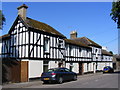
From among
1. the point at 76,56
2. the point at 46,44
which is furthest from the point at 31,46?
the point at 76,56

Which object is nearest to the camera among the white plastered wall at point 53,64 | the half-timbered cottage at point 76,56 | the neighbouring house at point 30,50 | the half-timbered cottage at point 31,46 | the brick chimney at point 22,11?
the neighbouring house at point 30,50

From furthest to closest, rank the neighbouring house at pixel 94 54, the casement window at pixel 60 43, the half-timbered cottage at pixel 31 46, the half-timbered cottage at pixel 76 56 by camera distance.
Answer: the neighbouring house at pixel 94 54 < the half-timbered cottage at pixel 76 56 < the casement window at pixel 60 43 < the half-timbered cottage at pixel 31 46

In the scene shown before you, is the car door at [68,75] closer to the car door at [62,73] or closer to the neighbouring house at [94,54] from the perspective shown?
the car door at [62,73]

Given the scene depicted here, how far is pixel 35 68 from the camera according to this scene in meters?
A: 18.6

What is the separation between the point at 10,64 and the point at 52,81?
4622mm

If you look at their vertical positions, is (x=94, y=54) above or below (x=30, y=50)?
below

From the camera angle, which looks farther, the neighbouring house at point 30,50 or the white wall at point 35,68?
the white wall at point 35,68

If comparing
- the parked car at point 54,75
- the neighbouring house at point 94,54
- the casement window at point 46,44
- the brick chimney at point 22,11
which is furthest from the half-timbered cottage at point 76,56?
the parked car at point 54,75

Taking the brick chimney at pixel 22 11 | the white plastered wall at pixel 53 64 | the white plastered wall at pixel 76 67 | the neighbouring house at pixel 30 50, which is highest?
the brick chimney at pixel 22 11

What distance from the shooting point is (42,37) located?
19.9 meters

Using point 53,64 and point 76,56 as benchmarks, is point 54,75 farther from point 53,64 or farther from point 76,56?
point 76,56

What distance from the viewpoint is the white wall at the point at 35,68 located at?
1806 cm

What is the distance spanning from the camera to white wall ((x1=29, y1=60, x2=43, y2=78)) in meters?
18.1

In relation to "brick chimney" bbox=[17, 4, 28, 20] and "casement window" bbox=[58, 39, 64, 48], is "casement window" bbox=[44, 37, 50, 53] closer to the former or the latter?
"casement window" bbox=[58, 39, 64, 48]
